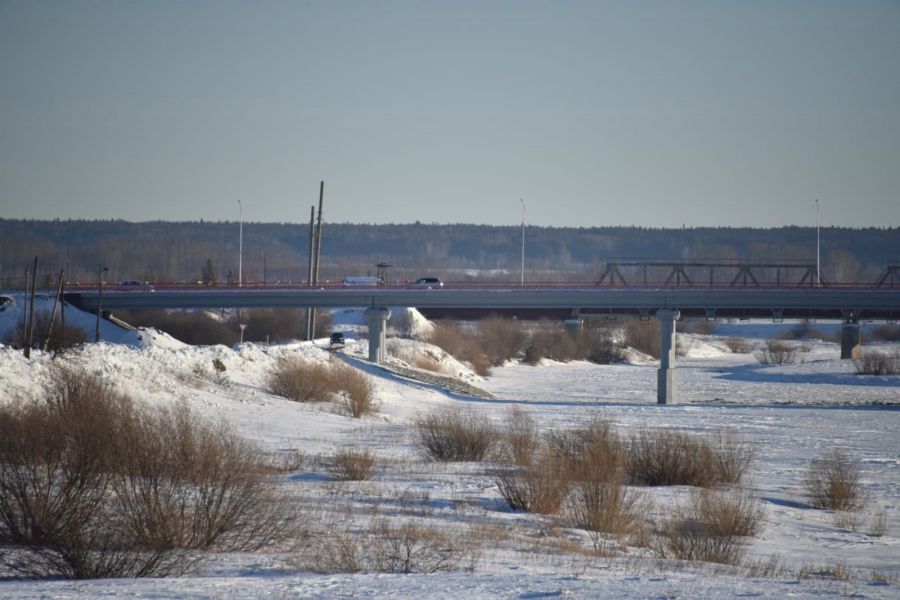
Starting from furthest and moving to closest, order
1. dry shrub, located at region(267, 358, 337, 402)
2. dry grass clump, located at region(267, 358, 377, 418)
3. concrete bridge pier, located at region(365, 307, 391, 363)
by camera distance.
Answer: concrete bridge pier, located at region(365, 307, 391, 363) → dry shrub, located at region(267, 358, 337, 402) → dry grass clump, located at region(267, 358, 377, 418)

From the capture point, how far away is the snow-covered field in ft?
34.8

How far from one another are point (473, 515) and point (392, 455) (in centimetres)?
847

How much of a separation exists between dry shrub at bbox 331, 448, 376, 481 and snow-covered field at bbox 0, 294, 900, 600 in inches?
14.5

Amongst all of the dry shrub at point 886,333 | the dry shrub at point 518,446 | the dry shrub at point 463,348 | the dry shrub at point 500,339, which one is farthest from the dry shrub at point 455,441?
the dry shrub at point 886,333

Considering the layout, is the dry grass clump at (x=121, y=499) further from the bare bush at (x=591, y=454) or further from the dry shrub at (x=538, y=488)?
the bare bush at (x=591, y=454)

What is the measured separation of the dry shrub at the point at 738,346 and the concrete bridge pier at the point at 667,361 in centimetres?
6237

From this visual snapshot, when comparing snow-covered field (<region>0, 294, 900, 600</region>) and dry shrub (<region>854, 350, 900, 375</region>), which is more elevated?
dry shrub (<region>854, 350, 900, 375</region>)

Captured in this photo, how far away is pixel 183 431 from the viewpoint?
14.5 metres

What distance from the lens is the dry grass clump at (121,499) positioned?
11.6m

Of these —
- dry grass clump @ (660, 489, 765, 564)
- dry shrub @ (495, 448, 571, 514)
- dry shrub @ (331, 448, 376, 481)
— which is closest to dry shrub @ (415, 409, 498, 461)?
dry shrub @ (331, 448, 376, 481)

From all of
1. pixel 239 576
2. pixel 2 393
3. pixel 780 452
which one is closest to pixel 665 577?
pixel 239 576

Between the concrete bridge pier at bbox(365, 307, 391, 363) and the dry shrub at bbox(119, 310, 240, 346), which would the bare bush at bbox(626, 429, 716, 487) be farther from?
the dry shrub at bbox(119, 310, 240, 346)

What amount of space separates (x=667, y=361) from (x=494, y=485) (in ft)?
130

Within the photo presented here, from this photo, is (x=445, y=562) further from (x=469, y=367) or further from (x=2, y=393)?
(x=469, y=367)
